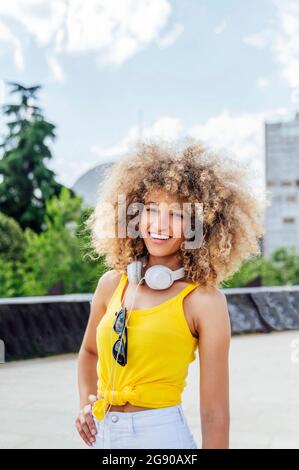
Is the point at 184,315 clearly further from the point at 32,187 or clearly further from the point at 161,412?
the point at 32,187

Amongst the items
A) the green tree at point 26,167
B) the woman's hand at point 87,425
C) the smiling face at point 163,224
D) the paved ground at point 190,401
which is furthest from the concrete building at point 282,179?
the woman's hand at point 87,425

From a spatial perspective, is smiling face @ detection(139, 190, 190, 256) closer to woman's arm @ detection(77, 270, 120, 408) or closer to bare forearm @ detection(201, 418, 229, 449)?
woman's arm @ detection(77, 270, 120, 408)

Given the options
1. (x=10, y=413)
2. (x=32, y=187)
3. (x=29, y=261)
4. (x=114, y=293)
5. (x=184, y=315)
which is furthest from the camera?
(x=32, y=187)

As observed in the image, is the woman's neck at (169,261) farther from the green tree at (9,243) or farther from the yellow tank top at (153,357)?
the green tree at (9,243)

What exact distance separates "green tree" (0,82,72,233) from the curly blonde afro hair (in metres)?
44.4

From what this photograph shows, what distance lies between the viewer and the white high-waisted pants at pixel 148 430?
2.04 metres

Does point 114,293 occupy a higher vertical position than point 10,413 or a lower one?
higher

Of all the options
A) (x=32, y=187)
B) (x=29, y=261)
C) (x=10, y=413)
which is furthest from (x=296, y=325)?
(x=32, y=187)

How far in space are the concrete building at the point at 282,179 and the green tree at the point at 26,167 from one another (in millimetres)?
23616

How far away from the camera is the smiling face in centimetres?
218

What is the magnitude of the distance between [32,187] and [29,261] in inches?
491

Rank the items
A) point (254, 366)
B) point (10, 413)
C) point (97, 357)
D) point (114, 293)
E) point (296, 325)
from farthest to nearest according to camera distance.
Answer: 1. point (296, 325)
2. point (254, 366)
3. point (10, 413)
4. point (97, 357)
5. point (114, 293)

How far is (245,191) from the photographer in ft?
7.52

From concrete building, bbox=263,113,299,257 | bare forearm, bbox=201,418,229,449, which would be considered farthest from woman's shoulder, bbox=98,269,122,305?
concrete building, bbox=263,113,299,257
